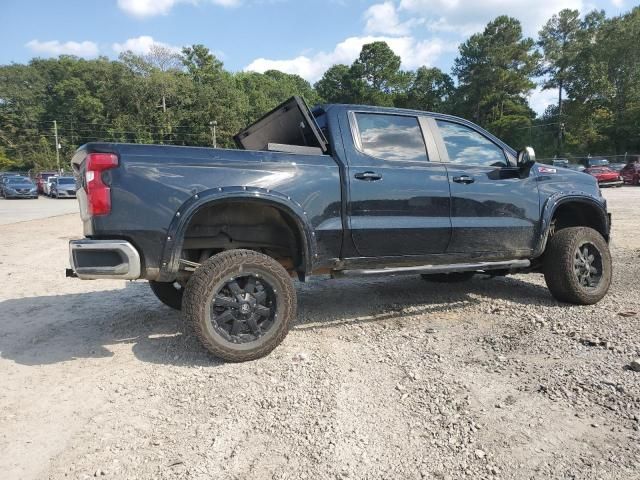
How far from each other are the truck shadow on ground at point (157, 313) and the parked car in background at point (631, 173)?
2582 cm

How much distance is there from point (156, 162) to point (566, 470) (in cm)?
301

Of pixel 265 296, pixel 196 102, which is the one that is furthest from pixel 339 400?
pixel 196 102

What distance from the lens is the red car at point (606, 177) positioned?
1000 inches

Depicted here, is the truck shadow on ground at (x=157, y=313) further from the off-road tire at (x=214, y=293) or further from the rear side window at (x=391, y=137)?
the rear side window at (x=391, y=137)

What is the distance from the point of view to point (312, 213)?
379cm

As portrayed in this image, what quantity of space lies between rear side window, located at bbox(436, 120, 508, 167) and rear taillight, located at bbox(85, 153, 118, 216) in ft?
9.64

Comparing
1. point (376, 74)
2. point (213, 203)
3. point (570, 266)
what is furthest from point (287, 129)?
point (376, 74)

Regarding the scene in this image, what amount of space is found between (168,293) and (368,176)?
2.29 m

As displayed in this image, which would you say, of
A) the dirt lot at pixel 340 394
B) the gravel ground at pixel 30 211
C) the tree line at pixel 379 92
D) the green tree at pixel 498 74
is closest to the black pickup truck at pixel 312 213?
the dirt lot at pixel 340 394

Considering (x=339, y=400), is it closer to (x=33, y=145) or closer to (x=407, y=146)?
(x=407, y=146)

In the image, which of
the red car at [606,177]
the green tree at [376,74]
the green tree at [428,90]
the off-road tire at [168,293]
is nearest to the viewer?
the off-road tire at [168,293]

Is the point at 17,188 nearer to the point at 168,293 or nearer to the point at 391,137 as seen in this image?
the point at 168,293

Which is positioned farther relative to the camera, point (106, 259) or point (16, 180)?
point (16, 180)

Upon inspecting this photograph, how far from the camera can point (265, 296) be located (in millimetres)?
3699
